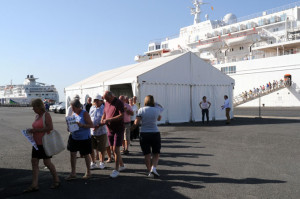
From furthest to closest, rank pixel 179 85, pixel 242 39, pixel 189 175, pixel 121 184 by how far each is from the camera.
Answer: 1. pixel 242 39
2. pixel 179 85
3. pixel 189 175
4. pixel 121 184

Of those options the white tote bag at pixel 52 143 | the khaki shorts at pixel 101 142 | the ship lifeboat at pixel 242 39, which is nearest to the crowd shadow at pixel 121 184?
the white tote bag at pixel 52 143

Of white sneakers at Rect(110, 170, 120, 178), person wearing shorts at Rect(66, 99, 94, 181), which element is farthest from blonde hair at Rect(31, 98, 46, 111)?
white sneakers at Rect(110, 170, 120, 178)

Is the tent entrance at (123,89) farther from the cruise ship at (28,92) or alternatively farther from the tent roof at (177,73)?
the cruise ship at (28,92)

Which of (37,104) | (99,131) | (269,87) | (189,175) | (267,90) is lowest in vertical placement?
(189,175)

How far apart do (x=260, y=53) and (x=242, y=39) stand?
4189 mm

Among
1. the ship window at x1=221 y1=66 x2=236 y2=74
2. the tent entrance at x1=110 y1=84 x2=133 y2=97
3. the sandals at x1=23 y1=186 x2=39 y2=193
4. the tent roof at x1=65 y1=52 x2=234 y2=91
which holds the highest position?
the ship window at x1=221 y1=66 x2=236 y2=74

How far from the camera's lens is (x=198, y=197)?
3.95 meters

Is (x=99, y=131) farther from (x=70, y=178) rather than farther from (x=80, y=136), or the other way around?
(x=70, y=178)

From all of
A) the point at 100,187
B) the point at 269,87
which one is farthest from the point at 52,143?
the point at 269,87

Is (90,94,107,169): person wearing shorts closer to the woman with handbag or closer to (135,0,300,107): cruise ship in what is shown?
the woman with handbag

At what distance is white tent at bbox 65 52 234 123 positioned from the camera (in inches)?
549

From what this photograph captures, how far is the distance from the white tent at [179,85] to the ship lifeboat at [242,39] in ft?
64.6

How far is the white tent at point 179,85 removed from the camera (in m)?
14.0

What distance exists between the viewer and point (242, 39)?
34.8m
